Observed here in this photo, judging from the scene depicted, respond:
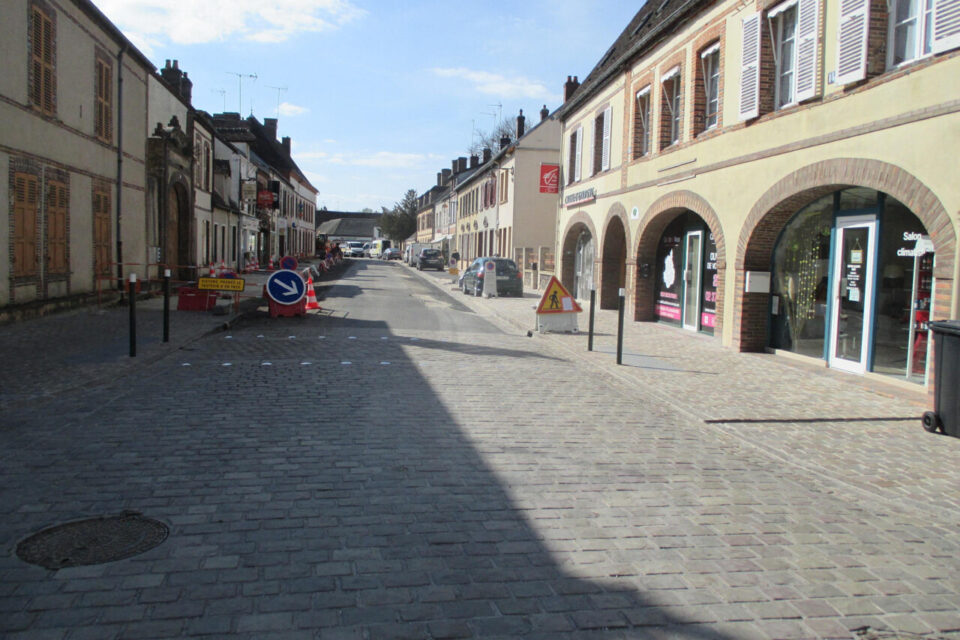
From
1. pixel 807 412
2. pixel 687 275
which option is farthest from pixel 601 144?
pixel 807 412

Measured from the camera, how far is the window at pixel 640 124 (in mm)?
19109

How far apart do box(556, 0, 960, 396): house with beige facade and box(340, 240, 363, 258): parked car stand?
3290 inches

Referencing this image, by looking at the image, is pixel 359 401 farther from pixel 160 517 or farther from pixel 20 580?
pixel 20 580

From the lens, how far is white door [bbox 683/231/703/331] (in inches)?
648

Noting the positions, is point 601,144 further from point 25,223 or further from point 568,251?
point 25,223

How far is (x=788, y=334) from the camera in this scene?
12.9m

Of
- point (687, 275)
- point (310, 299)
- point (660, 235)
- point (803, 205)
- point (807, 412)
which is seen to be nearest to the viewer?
point (807, 412)

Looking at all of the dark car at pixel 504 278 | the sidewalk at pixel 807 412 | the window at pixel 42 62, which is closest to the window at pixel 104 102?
the window at pixel 42 62

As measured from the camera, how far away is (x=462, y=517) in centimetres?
479

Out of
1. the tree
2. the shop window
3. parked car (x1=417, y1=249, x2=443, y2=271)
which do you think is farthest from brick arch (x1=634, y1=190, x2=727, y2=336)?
the tree

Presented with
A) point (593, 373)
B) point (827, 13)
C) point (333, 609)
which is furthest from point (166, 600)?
point (827, 13)

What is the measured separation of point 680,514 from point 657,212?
13199mm

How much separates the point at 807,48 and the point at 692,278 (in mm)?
6350

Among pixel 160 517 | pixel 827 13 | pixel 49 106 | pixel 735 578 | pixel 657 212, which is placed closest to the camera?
pixel 735 578
